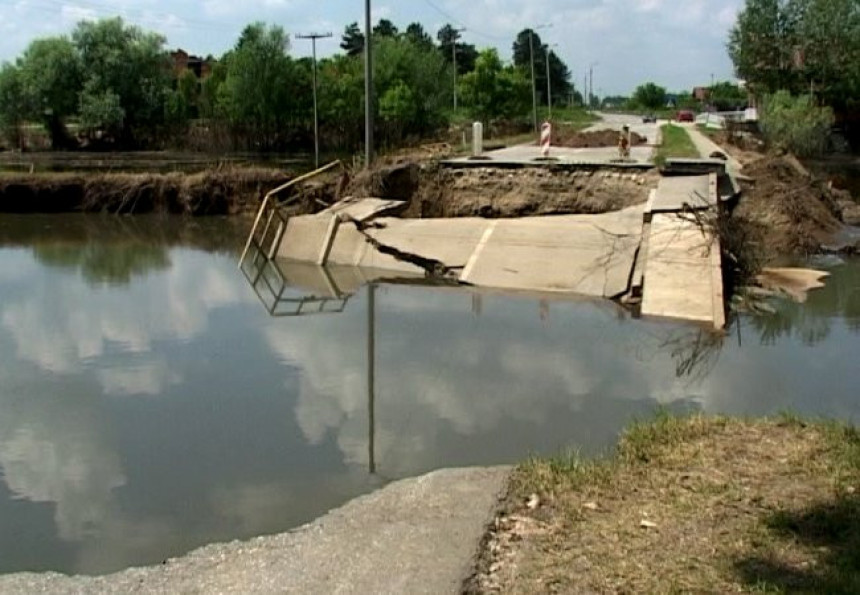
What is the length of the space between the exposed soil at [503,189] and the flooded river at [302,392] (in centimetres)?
505

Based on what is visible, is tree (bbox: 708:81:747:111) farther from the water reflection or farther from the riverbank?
the riverbank

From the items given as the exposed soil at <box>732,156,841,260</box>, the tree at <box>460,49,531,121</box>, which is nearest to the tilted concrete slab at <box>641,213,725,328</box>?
the exposed soil at <box>732,156,841,260</box>

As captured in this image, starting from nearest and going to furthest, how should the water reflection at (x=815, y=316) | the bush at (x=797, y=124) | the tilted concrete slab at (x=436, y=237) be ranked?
1. the water reflection at (x=815, y=316)
2. the tilted concrete slab at (x=436, y=237)
3. the bush at (x=797, y=124)

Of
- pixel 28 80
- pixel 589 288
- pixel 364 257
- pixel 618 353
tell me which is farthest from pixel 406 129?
pixel 618 353

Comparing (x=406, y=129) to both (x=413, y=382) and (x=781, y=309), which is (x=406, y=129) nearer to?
(x=781, y=309)

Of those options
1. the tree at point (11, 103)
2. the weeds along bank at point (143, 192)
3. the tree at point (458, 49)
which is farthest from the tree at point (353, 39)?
the weeds along bank at point (143, 192)

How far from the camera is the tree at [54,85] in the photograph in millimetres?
59869

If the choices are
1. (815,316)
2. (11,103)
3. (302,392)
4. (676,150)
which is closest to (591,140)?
(676,150)

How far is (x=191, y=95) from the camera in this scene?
65.9 metres

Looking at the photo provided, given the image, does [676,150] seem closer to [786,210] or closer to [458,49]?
[786,210]

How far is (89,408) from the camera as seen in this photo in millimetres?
9336

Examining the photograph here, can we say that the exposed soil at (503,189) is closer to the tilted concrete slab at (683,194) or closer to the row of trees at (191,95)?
the tilted concrete slab at (683,194)

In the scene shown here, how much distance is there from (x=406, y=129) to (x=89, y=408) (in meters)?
46.3

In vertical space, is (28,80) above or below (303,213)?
above
